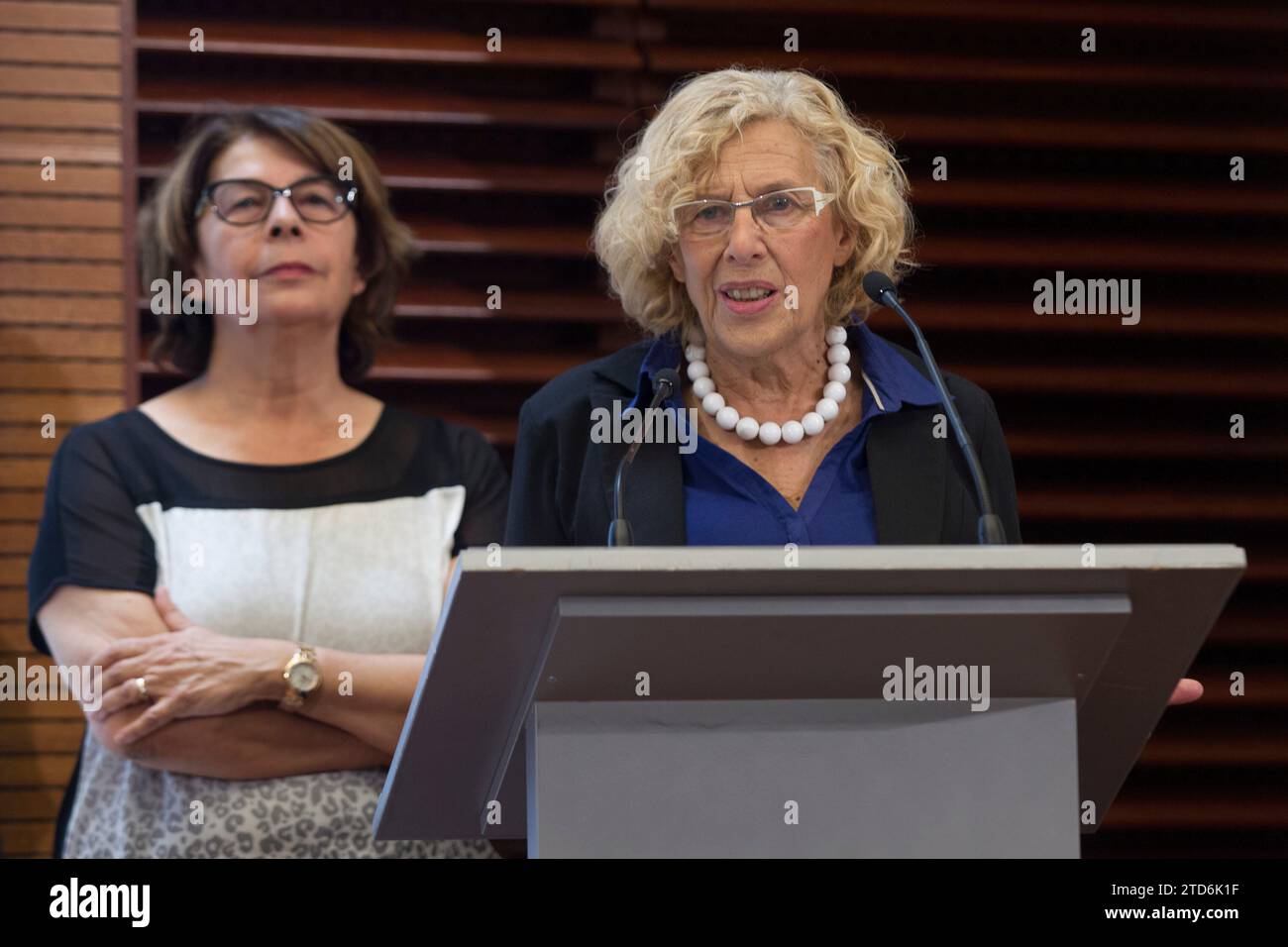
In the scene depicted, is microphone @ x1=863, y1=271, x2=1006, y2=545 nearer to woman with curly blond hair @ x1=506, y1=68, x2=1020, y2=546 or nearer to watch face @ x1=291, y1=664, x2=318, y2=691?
woman with curly blond hair @ x1=506, y1=68, x2=1020, y2=546

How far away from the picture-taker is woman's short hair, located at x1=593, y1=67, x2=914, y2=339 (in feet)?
8.51

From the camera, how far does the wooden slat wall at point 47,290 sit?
3.74 m

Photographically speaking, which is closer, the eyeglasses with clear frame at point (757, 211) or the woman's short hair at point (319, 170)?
the eyeglasses with clear frame at point (757, 211)

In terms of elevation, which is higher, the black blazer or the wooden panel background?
the wooden panel background

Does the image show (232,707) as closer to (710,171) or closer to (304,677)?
(304,677)

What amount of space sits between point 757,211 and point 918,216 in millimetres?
1587

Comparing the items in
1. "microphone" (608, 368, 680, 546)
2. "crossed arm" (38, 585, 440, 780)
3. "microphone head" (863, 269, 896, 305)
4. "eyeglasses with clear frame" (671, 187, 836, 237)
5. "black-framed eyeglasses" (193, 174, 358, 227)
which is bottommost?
"crossed arm" (38, 585, 440, 780)

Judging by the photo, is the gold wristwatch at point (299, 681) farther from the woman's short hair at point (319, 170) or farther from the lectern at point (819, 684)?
the lectern at point (819, 684)

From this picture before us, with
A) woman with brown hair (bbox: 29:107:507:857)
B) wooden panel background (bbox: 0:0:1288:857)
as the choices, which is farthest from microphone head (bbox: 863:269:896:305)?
→ wooden panel background (bbox: 0:0:1288:857)

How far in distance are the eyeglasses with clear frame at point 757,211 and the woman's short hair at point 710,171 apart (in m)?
0.03

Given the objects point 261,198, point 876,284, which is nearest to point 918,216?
point 261,198

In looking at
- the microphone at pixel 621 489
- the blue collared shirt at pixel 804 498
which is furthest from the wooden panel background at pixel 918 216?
the microphone at pixel 621 489

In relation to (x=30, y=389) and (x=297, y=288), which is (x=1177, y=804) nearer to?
(x=297, y=288)

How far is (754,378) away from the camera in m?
2.63
